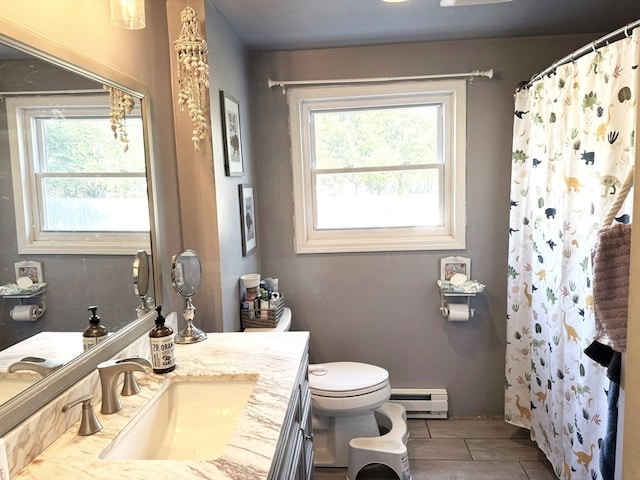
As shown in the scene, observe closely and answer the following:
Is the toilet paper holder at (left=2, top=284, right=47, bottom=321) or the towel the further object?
the towel

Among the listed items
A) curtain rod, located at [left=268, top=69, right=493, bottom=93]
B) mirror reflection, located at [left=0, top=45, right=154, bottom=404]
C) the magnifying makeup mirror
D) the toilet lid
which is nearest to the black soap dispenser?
mirror reflection, located at [left=0, top=45, right=154, bottom=404]

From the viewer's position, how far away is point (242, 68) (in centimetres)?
262

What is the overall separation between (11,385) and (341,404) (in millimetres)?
1603

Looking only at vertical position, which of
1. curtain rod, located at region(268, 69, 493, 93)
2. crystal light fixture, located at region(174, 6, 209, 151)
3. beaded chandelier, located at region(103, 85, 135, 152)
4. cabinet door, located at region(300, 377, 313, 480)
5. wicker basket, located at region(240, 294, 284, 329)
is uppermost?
curtain rod, located at region(268, 69, 493, 93)

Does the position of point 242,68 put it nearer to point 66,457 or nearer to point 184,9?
point 184,9

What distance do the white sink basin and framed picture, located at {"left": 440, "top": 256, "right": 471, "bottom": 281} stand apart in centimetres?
224

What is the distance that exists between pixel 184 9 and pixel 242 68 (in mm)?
732

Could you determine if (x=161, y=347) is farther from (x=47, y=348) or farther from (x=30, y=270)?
(x=30, y=270)

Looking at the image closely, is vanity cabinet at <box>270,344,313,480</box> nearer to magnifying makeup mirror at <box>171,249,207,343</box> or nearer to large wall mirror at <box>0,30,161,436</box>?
magnifying makeup mirror at <box>171,249,207,343</box>

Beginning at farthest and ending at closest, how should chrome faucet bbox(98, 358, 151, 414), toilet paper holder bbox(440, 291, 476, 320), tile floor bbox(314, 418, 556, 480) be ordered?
toilet paper holder bbox(440, 291, 476, 320) < tile floor bbox(314, 418, 556, 480) < chrome faucet bbox(98, 358, 151, 414)

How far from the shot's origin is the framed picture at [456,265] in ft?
9.29

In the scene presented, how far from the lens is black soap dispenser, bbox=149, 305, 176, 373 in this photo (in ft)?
4.98

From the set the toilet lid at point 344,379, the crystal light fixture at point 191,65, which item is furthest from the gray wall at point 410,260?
the crystal light fixture at point 191,65

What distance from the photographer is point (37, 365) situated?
3.82 ft
